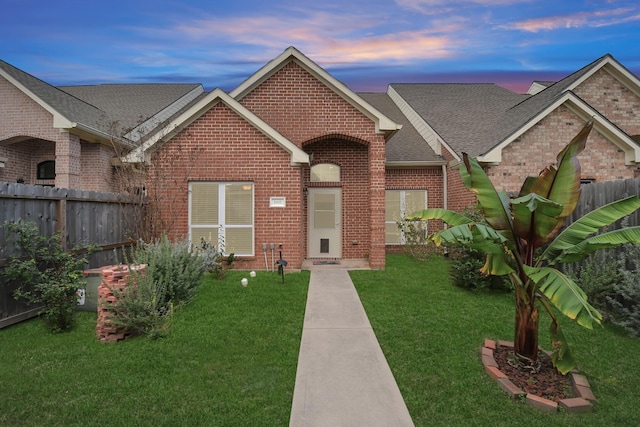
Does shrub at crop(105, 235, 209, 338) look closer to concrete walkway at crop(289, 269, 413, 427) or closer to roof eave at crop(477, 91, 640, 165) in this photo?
concrete walkway at crop(289, 269, 413, 427)

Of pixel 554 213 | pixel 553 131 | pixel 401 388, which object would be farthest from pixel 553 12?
pixel 401 388

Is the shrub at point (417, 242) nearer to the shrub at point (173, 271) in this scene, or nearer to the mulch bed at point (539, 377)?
the mulch bed at point (539, 377)

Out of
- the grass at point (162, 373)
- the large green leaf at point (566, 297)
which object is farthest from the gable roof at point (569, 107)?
the grass at point (162, 373)

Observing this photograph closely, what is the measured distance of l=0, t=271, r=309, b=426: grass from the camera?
3.43m

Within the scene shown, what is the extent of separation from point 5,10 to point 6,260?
9130mm

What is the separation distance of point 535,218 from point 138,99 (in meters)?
19.6

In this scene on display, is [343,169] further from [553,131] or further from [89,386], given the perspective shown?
[89,386]

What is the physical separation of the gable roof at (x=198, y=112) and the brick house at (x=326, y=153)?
1.5 inches

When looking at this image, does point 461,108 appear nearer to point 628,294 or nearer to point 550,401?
point 628,294

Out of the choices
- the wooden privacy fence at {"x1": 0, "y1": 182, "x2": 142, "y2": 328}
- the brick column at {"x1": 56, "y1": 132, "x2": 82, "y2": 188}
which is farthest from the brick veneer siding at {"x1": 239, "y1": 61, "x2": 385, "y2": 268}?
the brick column at {"x1": 56, "y1": 132, "x2": 82, "y2": 188}

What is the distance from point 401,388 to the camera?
396 centimetres

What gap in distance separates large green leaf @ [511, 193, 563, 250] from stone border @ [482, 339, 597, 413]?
1594 millimetres

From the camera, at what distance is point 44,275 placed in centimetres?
584

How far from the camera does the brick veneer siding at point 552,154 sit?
1201 cm
